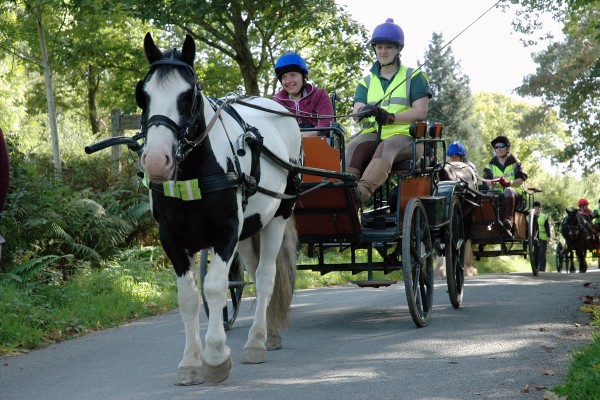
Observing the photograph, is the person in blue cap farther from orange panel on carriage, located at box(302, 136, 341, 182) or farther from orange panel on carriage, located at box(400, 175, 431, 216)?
orange panel on carriage, located at box(302, 136, 341, 182)

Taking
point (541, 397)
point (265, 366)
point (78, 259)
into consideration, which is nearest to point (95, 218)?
point (78, 259)

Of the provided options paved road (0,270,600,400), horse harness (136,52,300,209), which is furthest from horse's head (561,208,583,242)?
horse harness (136,52,300,209)

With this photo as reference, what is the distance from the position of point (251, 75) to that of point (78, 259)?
7.72 metres

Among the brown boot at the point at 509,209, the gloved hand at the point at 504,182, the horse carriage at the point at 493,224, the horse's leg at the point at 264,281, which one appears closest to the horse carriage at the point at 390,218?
the horse's leg at the point at 264,281

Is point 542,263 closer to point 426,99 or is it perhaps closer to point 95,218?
point 95,218

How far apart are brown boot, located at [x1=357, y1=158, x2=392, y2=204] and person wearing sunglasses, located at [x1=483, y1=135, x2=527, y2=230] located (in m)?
6.93

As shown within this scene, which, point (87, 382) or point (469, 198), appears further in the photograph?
point (469, 198)

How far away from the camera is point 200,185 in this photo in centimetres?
583

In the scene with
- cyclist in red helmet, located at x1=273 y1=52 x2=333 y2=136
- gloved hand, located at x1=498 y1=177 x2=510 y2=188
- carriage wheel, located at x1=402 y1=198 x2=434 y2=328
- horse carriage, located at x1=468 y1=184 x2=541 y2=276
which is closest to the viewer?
carriage wheel, located at x1=402 y1=198 x2=434 y2=328

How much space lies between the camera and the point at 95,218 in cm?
1327

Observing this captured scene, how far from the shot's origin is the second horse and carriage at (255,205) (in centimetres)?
564

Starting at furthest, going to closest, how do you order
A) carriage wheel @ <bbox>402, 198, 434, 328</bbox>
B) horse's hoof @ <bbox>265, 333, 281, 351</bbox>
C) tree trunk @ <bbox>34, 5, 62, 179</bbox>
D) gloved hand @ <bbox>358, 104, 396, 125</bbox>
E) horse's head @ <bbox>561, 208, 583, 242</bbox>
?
horse's head @ <bbox>561, 208, 583, 242</bbox>, tree trunk @ <bbox>34, 5, 62, 179</bbox>, gloved hand @ <bbox>358, 104, 396, 125</bbox>, carriage wheel @ <bbox>402, 198, 434, 328</bbox>, horse's hoof @ <bbox>265, 333, 281, 351</bbox>

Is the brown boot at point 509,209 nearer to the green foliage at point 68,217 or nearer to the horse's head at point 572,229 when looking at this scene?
the green foliage at point 68,217

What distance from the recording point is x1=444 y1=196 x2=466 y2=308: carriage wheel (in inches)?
390
